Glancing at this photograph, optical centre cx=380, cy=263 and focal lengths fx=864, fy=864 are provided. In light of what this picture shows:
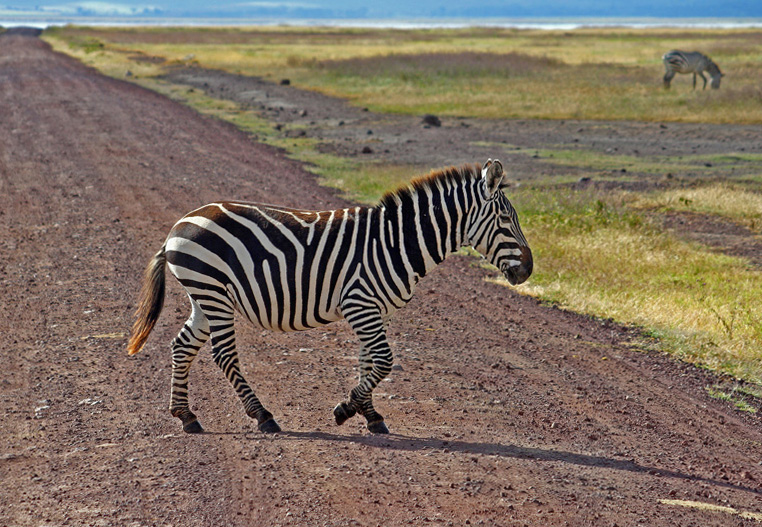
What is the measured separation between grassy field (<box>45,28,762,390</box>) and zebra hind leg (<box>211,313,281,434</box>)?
464 cm

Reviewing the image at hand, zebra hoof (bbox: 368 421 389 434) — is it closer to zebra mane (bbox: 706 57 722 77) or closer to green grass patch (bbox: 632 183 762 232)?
green grass patch (bbox: 632 183 762 232)

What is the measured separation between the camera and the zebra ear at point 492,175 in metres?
6.24

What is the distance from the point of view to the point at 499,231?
6.38 meters

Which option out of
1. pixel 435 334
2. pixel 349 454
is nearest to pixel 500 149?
pixel 435 334

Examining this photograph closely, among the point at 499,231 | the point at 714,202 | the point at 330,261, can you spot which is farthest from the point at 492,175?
the point at 714,202

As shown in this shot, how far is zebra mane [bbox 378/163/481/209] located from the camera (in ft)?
21.2

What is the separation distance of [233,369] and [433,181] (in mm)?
2035

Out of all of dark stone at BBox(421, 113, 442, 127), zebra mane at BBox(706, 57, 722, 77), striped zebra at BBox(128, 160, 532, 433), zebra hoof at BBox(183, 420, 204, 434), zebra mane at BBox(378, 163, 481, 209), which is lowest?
zebra hoof at BBox(183, 420, 204, 434)

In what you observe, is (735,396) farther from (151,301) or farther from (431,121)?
(431,121)

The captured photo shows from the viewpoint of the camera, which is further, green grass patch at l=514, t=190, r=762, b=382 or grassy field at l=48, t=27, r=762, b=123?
grassy field at l=48, t=27, r=762, b=123

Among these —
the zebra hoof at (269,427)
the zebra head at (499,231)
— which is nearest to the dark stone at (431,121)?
the zebra head at (499,231)

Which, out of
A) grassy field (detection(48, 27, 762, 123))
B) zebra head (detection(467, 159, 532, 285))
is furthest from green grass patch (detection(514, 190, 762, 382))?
grassy field (detection(48, 27, 762, 123))

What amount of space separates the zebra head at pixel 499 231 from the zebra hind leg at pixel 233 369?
6.34ft

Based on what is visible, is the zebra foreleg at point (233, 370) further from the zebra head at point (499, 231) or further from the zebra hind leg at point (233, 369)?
the zebra head at point (499, 231)
